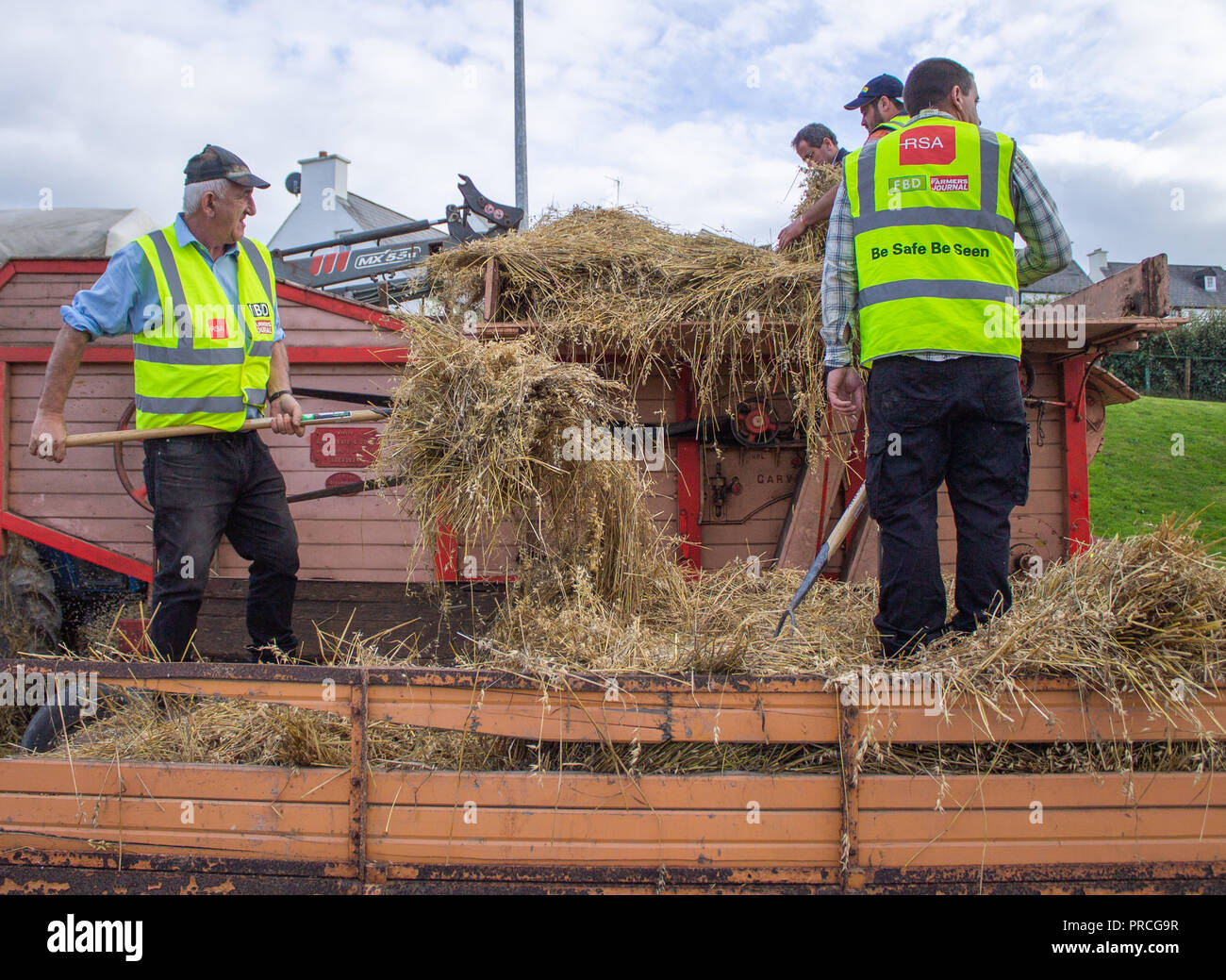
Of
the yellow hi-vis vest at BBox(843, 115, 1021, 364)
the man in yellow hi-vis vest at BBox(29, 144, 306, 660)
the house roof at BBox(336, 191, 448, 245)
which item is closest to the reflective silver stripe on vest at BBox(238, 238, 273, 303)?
the man in yellow hi-vis vest at BBox(29, 144, 306, 660)

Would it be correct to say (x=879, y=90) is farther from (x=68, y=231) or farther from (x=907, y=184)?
(x=68, y=231)

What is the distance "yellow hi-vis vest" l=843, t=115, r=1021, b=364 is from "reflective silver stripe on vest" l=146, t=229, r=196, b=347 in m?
2.65

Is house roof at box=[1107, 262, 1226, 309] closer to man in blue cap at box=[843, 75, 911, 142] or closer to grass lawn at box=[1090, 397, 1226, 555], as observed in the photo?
grass lawn at box=[1090, 397, 1226, 555]

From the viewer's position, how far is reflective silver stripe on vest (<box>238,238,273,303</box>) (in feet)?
11.7

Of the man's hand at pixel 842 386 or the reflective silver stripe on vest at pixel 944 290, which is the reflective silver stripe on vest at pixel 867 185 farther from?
the man's hand at pixel 842 386

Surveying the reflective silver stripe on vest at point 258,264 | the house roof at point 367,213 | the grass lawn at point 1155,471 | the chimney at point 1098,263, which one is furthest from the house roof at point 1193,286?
the reflective silver stripe on vest at point 258,264

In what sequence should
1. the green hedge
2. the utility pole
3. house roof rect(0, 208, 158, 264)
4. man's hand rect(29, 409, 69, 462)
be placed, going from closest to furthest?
man's hand rect(29, 409, 69, 462)
house roof rect(0, 208, 158, 264)
the utility pole
the green hedge

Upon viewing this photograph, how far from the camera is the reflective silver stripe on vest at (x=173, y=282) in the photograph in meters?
3.29

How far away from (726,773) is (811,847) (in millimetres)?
272

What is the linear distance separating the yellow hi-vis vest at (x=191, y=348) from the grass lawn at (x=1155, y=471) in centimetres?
1087

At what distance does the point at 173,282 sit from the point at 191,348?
278 mm

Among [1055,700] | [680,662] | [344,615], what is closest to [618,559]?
[680,662]

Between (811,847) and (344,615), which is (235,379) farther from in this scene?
(811,847)

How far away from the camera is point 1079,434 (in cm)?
418
